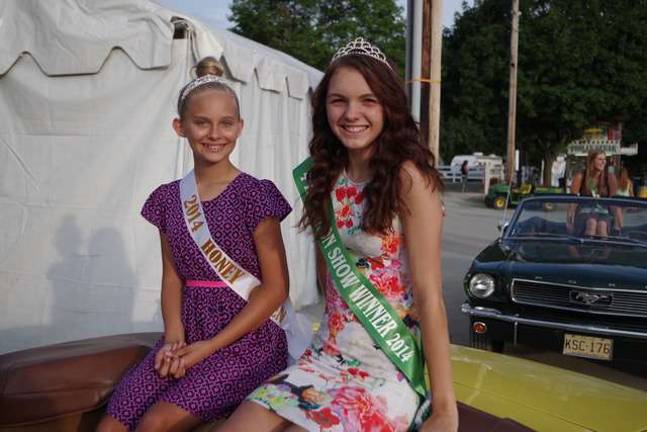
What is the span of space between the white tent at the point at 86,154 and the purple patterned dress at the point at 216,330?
3347mm

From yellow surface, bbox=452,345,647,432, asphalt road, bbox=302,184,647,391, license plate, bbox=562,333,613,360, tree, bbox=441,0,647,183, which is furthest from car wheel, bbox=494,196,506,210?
yellow surface, bbox=452,345,647,432

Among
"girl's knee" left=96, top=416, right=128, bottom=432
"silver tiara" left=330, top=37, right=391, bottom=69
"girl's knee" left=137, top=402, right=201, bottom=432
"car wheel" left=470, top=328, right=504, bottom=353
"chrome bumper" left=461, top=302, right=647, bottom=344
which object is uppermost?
"silver tiara" left=330, top=37, right=391, bottom=69

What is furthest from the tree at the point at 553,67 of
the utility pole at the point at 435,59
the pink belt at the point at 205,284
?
the pink belt at the point at 205,284

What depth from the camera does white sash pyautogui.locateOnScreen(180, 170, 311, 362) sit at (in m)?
2.09

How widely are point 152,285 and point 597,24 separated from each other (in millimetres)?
26136

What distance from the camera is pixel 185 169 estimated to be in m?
5.48

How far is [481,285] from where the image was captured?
550 cm

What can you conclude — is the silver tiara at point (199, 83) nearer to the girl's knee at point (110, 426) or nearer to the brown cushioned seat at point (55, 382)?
the brown cushioned seat at point (55, 382)

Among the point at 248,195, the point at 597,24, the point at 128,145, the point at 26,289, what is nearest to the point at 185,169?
the point at 128,145

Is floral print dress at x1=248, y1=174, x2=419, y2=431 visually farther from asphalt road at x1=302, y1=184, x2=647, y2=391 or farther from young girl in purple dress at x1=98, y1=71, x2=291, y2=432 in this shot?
asphalt road at x1=302, y1=184, x2=647, y2=391

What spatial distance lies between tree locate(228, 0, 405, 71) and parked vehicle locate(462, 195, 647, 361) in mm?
24941

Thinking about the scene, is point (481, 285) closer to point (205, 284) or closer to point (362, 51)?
point (205, 284)

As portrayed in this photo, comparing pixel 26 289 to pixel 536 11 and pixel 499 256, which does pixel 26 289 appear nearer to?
pixel 499 256

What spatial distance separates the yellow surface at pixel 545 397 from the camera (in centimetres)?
207
